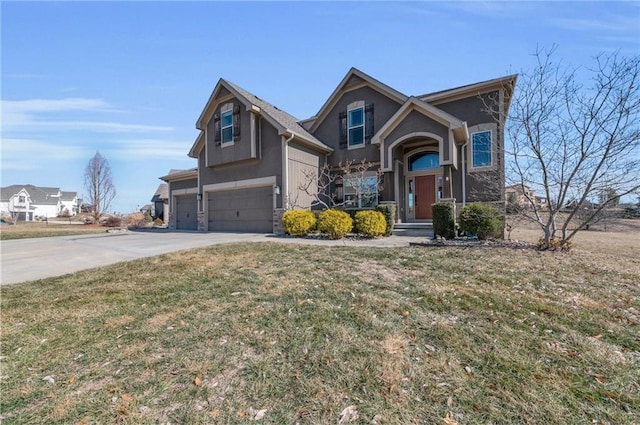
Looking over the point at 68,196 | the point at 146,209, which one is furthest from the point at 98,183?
the point at 68,196

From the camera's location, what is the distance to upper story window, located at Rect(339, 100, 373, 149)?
1458cm

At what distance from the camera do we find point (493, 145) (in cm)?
1148

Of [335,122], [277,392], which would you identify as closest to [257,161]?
[335,122]

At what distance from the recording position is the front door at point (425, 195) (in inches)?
535

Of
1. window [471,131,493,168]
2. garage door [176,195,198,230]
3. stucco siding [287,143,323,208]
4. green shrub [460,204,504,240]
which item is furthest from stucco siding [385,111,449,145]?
garage door [176,195,198,230]

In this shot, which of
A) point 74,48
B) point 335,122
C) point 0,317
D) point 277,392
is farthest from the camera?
point 335,122

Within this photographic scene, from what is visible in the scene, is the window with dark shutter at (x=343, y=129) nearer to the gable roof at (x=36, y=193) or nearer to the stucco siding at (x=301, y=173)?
the stucco siding at (x=301, y=173)

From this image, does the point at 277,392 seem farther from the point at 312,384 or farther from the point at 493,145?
the point at 493,145

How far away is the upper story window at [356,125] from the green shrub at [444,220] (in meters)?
6.32

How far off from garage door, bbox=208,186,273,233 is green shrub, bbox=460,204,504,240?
8813mm

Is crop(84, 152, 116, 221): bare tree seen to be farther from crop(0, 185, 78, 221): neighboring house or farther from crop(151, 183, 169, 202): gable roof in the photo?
crop(0, 185, 78, 221): neighboring house

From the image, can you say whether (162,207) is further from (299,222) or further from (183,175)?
(299,222)

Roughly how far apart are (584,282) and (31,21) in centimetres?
1431

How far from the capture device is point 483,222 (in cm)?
859
